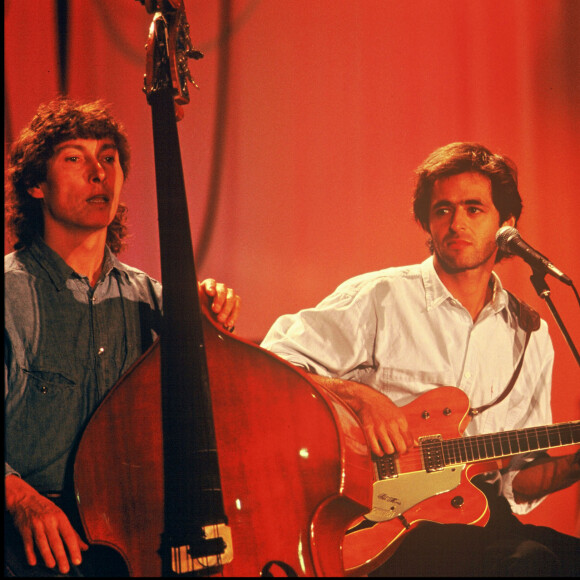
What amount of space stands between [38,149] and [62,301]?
428 mm

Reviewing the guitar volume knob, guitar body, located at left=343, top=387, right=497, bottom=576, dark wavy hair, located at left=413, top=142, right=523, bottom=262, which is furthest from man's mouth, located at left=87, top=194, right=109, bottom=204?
the guitar volume knob

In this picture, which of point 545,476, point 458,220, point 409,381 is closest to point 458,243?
point 458,220

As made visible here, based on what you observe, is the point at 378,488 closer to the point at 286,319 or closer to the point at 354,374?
the point at 354,374

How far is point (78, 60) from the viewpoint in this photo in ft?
6.02

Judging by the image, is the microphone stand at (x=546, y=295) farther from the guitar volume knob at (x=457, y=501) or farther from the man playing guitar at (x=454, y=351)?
the guitar volume knob at (x=457, y=501)

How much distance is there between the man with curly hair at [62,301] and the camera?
1474mm

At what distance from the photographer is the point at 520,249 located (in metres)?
1.80

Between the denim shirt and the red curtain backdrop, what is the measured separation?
0.19 meters

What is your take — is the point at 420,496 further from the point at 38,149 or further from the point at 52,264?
the point at 38,149

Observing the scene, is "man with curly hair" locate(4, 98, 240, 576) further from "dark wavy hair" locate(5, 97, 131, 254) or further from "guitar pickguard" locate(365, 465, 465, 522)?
"guitar pickguard" locate(365, 465, 465, 522)

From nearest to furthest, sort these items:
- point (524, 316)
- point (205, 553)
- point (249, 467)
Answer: point (205, 553) → point (249, 467) → point (524, 316)

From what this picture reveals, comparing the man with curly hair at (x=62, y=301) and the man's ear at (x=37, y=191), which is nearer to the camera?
the man with curly hair at (x=62, y=301)

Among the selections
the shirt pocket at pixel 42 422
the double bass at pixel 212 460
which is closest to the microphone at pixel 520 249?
the double bass at pixel 212 460

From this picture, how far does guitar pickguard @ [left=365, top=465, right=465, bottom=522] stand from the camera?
61.7 inches
